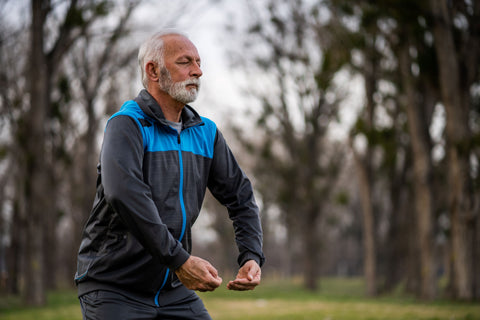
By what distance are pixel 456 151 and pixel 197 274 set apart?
1359 cm

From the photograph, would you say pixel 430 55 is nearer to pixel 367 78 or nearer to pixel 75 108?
pixel 367 78

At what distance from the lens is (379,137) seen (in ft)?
61.4

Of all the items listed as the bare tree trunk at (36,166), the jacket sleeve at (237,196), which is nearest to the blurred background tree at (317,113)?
the bare tree trunk at (36,166)

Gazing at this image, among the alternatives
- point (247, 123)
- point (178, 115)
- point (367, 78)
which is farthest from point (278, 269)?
point (178, 115)

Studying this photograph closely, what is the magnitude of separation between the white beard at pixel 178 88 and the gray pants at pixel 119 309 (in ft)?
2.95

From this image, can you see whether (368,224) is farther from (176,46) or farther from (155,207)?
(155,207)

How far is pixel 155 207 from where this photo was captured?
93.0 inches

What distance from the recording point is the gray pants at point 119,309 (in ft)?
8.25

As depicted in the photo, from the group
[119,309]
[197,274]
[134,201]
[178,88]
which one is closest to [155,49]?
[178,88]

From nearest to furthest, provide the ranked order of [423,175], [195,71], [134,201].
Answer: [134,201] < [195,71] < [423,175]

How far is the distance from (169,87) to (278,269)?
234 ft

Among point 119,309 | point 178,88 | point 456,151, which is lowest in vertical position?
point 119,309

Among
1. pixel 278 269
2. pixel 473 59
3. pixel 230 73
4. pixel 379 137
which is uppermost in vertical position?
pixel 230 73

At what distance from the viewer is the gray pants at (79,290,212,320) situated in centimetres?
252
